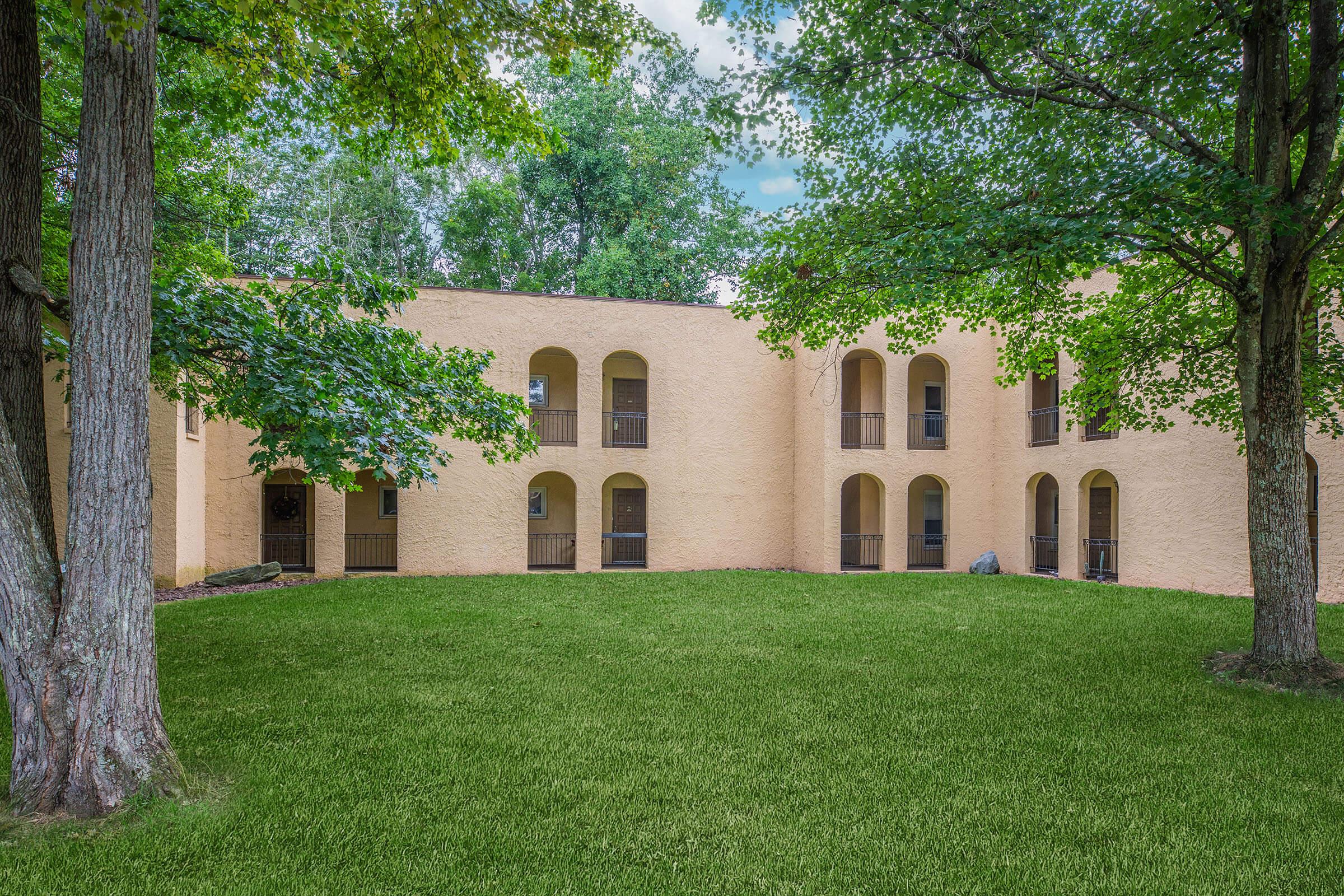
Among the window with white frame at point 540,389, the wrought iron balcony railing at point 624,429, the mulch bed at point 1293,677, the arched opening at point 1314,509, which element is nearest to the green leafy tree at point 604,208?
the window with white frame at point 540,389

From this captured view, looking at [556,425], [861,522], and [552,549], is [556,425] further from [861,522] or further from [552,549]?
[861,522]

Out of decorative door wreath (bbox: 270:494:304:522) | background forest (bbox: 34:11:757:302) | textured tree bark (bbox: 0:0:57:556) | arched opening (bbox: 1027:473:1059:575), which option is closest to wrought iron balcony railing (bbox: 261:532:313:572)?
decorative door wreath (bbox: 270:494:304:522)

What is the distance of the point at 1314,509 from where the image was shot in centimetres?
1238

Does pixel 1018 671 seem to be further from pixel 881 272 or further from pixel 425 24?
pixel 425 24

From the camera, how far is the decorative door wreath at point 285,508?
16656mm

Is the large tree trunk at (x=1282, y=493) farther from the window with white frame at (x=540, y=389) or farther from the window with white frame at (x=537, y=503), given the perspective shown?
the window with white frame at (x=537, y=503)

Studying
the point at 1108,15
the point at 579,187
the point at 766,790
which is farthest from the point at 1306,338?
the point at 579,187

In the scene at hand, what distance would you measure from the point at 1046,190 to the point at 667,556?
37.5 ft

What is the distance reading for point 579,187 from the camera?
24.5 meters

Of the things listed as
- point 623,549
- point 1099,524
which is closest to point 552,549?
point 623,549

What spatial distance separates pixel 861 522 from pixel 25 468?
16750mm

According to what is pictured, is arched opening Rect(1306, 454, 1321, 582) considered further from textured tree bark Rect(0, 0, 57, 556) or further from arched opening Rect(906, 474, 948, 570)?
textured tree bark Rect(0, 0, 57, 556)

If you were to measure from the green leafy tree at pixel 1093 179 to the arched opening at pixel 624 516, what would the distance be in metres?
10.1

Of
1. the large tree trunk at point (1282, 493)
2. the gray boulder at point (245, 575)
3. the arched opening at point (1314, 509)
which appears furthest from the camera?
the gray boulder at point (245, 575)
